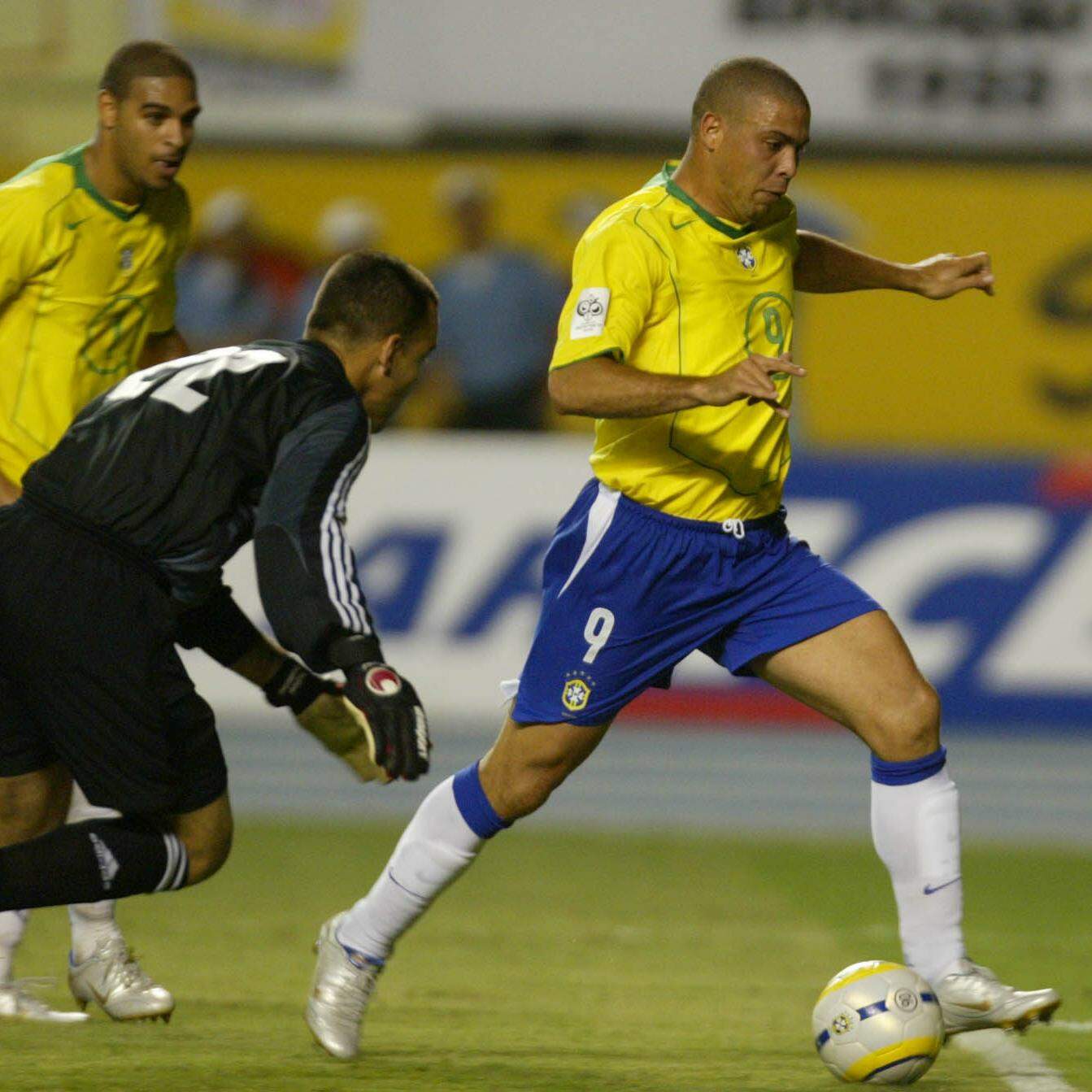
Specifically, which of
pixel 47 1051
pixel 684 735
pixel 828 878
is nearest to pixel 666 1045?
pixel 47 1051

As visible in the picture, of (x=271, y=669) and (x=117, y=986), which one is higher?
(x=271, y=669)

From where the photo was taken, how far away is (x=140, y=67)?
539cm

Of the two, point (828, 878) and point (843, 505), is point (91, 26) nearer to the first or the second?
point (843, 505)

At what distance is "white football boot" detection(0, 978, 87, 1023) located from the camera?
5.33 m

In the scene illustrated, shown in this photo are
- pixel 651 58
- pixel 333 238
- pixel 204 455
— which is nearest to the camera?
pixel 204 455

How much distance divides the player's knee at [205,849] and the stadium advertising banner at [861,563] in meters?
7.14

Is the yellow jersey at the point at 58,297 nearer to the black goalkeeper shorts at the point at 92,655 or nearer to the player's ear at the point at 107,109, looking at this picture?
the player's ear at the point at 107,109

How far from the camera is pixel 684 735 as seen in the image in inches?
484

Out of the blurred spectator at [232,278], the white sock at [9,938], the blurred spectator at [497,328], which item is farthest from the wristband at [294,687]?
the blurred spectator at [232,278]

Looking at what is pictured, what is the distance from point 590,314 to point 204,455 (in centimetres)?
92

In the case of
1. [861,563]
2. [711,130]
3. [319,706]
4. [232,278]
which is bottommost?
[861,563]

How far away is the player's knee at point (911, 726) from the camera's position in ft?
16.1

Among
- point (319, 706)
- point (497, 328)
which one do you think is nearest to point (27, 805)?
point (319, 706)

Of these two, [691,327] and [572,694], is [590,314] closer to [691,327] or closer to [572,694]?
[691,327]
